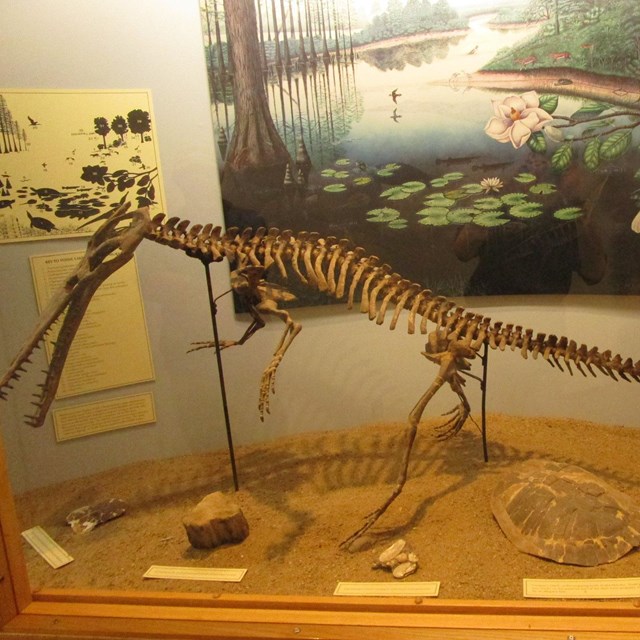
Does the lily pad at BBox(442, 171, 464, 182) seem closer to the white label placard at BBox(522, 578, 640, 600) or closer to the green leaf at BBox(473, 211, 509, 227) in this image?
the green leaf at BBox(473, 211, 509, 227)

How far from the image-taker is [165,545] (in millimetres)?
2920

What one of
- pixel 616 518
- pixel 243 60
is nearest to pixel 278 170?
pixel 243 60

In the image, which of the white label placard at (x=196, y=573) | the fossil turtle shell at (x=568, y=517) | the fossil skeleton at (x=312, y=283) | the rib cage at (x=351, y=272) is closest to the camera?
the fossil turtle shell at (x=568, y=517)

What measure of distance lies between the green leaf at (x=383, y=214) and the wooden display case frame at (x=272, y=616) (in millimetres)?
1985

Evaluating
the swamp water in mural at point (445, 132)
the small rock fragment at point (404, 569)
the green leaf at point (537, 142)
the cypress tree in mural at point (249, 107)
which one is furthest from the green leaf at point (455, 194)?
the small rock fragment at point (404, 569)

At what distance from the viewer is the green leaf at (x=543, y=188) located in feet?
10.8

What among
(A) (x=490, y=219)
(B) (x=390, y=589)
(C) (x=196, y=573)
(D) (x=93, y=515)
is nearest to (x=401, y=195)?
(A) (x=490, y=219)


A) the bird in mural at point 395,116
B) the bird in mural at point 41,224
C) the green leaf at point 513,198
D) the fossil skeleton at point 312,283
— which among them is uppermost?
the bird in mural at point 395,116

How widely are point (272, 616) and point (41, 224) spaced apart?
2129mm

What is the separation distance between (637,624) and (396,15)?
2840 mm

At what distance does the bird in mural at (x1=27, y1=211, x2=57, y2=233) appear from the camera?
3072 millimetres

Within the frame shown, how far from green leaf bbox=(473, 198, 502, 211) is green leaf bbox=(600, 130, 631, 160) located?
0.55 metres

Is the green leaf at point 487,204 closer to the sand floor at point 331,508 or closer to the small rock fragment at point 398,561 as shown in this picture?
the sand floor at point 331,508

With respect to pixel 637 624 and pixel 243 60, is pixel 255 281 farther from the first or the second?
pixel 637 624
